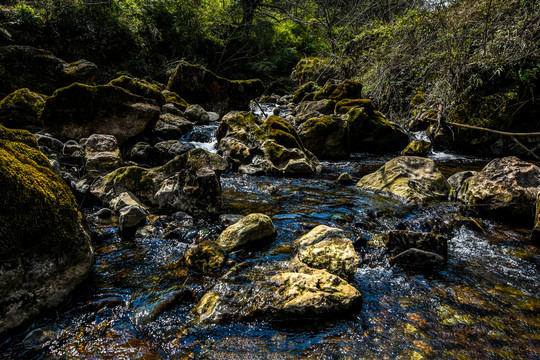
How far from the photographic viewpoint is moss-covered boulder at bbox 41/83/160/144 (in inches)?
288

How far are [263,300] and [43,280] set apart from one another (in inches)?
78.7

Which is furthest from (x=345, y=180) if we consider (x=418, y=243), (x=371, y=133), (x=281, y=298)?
(x=281, y=298)

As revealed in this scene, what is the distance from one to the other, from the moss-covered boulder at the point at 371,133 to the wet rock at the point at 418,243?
772 centimetres

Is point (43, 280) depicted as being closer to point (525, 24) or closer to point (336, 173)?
point (336, 173)

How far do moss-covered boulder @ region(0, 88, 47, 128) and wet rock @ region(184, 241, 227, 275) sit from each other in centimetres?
737

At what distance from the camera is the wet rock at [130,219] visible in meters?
4.01

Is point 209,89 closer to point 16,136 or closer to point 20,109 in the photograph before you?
point 20,109

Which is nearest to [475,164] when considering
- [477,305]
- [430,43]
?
[430,43]

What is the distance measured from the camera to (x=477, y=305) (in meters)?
2.71

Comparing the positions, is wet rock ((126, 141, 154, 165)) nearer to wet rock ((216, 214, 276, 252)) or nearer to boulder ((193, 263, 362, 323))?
wet rock ((216, 214, 276, 252))

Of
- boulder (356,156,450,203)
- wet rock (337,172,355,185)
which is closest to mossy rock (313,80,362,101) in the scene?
wet rock (337,172,355,185)

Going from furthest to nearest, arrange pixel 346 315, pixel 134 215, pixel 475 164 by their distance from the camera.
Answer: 1. pixel 475 164
2. pixel 134 215
3. pixel 346 315

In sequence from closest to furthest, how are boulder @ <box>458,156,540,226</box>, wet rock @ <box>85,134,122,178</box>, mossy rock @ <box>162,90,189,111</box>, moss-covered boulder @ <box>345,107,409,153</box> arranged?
1. boulder @ <box>458,156,540,226</box>
2. wet rock @ <box>85,134,122,178</box>
3. moss-covered boulder @ <box>345,107,409,153</box>
4. mossy rock @ <box>162,90,189,111</box>

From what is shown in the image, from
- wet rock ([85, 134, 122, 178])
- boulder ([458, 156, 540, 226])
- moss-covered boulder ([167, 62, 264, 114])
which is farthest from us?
moss-covered boulder ([167, 62, 264, 114])
